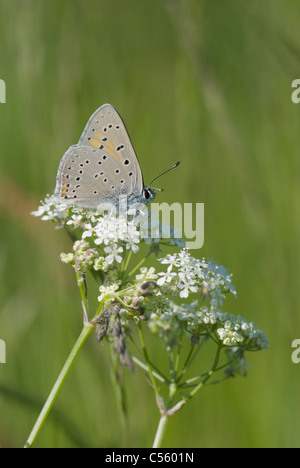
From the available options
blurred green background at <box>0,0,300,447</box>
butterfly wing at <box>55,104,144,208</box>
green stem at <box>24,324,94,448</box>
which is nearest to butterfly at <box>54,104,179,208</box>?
butterfly wing at <box>55,104,144,208</box>

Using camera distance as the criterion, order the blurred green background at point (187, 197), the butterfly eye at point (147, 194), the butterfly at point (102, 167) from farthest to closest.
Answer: the butterfly eye at point (147, 194) → the blurred green background at point (187, 197) → the butterfly at point (102, 167)

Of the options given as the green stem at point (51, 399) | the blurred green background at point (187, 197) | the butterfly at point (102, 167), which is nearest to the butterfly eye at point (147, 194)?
the butterfly at point (102, 167)

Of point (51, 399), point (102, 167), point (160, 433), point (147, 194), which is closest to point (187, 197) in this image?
point (147, 194)

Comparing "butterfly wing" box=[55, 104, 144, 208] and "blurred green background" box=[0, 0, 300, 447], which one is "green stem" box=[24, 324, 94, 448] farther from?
"butterfly wing" box=[55, 104, 144, 208]

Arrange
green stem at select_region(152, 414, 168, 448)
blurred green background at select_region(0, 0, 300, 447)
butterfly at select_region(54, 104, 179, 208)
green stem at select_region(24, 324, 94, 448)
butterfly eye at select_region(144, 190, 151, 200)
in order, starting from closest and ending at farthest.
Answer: green stem at select_region(24, 324, 94, 448), green stem at select_region(152, 414, 168, 448), butterfly at select_region(54, 104, 179, 208), blurred green background at select_region(0, 0, 300, 447), butterfly eye at select_region(144, 190, 151, 200)

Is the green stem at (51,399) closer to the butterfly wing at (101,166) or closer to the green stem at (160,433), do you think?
the green stem at (160,433)

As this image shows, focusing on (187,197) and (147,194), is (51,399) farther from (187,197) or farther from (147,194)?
(187,197)

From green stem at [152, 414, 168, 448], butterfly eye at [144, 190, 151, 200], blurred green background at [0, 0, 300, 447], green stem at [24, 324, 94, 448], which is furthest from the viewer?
butterfly eye at [144, 190, 151, 200]
